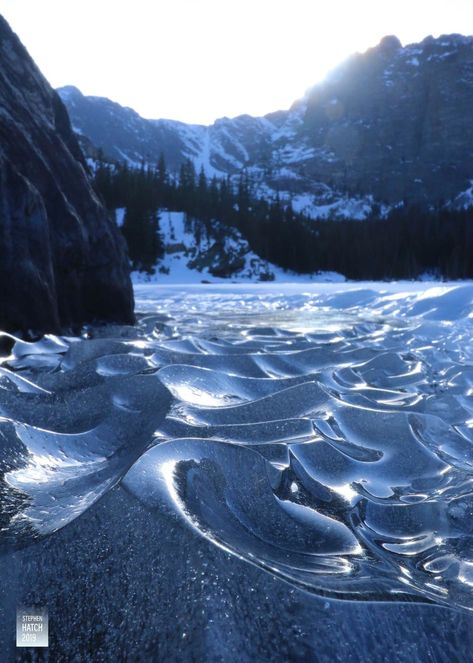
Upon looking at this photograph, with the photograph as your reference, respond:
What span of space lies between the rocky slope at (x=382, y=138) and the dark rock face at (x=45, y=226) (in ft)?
353

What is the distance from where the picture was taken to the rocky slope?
117938 mm

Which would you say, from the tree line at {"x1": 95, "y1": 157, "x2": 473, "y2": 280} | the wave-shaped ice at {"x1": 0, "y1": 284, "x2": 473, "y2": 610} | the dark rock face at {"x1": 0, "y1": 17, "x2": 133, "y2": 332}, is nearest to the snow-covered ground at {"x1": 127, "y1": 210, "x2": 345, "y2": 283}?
the tree line at {"x1": 95, "y1": 157, "x2": 473, "y2": 280}

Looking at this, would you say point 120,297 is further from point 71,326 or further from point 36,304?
point 36,304

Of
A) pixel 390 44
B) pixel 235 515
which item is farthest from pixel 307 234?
pixel 390 44

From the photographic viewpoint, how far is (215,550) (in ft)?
2.98

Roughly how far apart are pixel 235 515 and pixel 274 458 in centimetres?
42

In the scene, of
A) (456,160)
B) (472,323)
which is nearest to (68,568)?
(472,323)

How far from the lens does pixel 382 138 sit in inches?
5212

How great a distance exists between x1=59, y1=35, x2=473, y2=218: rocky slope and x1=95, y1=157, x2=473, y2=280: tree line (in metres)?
60.7

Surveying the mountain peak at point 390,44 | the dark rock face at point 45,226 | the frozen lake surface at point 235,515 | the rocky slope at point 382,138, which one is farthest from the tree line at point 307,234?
the mountain peak at point 390,44

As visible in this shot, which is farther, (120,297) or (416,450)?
(120,297)

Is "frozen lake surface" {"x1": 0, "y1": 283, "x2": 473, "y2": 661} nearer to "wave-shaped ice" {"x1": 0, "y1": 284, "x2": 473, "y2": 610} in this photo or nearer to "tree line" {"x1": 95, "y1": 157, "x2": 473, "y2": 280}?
"wave-shaped ice" {"x1": 0, "y1": 284, "x2": 473, "y2": 610}

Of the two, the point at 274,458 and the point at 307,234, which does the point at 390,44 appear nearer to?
the point at 307,234

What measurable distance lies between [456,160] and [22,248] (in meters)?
138
